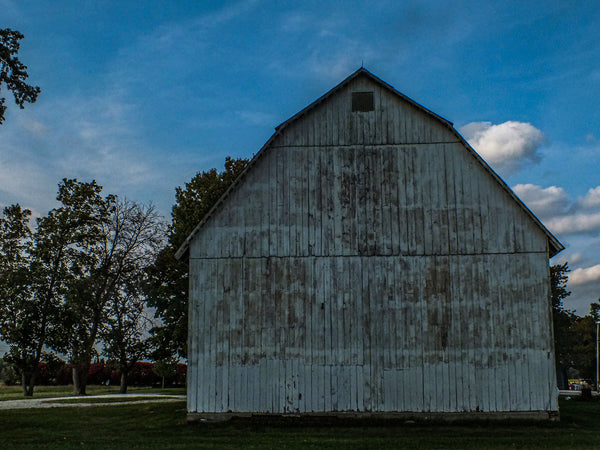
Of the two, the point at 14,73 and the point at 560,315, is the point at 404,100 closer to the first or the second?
the point at 14,73

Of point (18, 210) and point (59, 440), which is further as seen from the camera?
point (18, 210)

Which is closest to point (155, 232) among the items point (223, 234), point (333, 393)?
point (223, 234)

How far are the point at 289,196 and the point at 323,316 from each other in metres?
4.17

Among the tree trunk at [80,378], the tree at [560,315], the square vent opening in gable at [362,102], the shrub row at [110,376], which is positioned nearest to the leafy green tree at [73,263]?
the tree trunk at [80,378]

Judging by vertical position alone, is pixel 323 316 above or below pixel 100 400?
above

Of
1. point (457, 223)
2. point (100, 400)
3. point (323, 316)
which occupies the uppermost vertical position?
point (457, 223)

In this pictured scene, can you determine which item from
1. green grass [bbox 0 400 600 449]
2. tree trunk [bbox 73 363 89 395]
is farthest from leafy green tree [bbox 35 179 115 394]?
green grass [bbox 0 400 600 449]

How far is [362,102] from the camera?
69.9 feet

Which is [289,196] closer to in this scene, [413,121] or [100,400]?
[413,121]

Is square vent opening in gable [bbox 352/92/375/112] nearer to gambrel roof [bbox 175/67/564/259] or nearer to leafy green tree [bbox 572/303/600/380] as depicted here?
gambrel roof [bbox 175/67/564/259]

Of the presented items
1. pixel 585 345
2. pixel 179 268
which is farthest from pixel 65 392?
pixel 585 345

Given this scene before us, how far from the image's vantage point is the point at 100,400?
103 feet

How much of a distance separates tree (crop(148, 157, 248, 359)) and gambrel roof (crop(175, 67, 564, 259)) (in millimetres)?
16984

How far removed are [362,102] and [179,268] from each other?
21.8 meters
